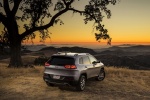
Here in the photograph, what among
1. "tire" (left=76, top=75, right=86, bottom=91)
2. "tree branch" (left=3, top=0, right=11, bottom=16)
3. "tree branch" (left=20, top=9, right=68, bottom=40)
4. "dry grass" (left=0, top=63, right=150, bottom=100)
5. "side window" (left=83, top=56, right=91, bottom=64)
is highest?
"tree branch" (left=3, top=0, right=11, bottom=16)

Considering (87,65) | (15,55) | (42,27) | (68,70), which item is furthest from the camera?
(42,27)

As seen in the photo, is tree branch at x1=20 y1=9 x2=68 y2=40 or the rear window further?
tree branch at x1=20 y1=9 x2=68 y2=40

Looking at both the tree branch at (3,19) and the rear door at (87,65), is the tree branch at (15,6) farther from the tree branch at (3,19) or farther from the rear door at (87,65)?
the rear door at (87,65)

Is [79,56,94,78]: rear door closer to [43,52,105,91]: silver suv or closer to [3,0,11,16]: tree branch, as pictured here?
[43,52,105,91]: silver suv

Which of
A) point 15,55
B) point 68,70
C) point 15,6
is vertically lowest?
point 15,55

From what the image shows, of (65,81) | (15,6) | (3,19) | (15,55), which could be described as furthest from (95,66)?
(15,6)

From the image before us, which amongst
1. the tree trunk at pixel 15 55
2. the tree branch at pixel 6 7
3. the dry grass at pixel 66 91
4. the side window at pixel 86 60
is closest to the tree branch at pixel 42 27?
the tree trunk at pixel 15 55

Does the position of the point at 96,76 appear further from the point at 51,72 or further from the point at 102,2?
the point at 102,2

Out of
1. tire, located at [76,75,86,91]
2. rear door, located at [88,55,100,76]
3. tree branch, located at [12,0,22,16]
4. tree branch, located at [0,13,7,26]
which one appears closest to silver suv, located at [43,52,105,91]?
tire, located at [76,75,86,91]

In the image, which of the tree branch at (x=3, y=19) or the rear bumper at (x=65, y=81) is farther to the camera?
the tree branch at (x=3, y=19)

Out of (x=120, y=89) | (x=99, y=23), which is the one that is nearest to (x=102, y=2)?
(x=99, y=23)

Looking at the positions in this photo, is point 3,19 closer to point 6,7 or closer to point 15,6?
point 6,7

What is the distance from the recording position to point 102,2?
97.2ft

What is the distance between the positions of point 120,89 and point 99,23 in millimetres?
15481
